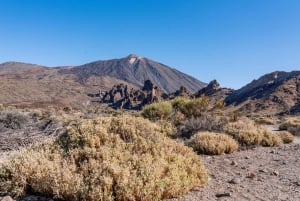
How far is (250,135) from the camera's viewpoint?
11125mm

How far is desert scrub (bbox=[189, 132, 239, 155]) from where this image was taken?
29.9 feet

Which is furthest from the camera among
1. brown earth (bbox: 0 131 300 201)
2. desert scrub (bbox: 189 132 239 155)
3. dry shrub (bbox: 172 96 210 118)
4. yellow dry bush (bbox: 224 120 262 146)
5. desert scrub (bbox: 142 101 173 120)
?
desert scrub (bbox: 142 101 173 120)

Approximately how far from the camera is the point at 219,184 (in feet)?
19.9

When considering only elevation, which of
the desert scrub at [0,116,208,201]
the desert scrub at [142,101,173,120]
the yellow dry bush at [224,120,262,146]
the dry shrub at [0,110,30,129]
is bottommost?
the dry shrub at [0,110,30,129]

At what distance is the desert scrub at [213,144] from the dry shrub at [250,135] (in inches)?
45.4

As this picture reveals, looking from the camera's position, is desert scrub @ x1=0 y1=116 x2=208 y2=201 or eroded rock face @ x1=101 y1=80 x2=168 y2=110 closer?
desert scrub @ x1=0 y1=116 x2=208 y2=201

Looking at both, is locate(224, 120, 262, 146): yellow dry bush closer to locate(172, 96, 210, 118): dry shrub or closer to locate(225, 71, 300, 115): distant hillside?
locate(172, 96, 210, 118): dry shrub

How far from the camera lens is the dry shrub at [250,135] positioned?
1090 centimetres

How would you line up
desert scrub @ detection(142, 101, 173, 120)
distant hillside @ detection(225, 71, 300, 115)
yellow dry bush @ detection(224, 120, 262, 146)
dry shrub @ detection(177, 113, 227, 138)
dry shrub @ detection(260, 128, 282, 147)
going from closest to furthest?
yellow dry bush @ detection(224, 120, 262, 146) → dry shrub @ detection(260, 128, 282, 147) → dry shrub @ detection(177, 113, 227, 138) → desert scrub @ detection(142, 101, 173, 120) → distant hillside @ detection(225, 71, 300, 115)

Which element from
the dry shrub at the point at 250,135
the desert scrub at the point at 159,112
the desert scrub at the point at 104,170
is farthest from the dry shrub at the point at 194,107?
the desert scrub at the point at 104,170

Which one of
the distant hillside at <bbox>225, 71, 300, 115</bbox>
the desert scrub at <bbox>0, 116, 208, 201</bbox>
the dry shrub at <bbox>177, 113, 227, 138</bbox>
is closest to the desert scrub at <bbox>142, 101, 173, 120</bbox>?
the dry shrub at <bbox>177, 113, 227, 138</bbox>

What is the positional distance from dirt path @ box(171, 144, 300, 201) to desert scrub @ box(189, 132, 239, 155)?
26cm

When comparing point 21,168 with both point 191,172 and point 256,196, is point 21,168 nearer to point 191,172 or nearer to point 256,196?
point 191,172

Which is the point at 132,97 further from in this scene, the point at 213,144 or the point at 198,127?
the point at 213,144
